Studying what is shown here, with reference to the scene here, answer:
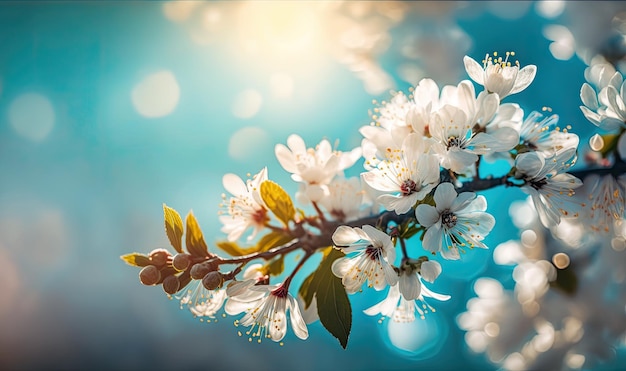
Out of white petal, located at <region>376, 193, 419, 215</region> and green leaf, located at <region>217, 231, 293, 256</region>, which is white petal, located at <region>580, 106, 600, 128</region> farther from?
green leaf, located at <region>217, 231, 293, 256</region>

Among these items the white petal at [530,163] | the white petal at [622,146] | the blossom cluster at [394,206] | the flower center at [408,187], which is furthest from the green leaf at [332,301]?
the white petal at [622,146]

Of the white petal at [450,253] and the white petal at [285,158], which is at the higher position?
the white petal at [285,158]

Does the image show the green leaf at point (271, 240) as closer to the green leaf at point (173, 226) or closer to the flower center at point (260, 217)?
the flower center at point (260, 217)

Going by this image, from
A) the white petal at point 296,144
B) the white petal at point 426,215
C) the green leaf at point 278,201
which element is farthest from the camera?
the white petal at point 296,144

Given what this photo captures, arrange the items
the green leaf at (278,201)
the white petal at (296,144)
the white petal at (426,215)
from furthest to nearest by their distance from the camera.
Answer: the white petal at (296,144), the green leaf at (278,201), the white petal at (426,215)

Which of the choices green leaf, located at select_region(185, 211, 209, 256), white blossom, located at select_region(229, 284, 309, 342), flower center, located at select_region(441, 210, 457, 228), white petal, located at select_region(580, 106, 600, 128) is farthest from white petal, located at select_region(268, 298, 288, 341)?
white petal, located at select_region(580, 106, 600, 128)

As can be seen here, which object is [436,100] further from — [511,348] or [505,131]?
[511,348]

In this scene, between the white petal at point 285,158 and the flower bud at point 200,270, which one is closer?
the flower bud at point 200,270

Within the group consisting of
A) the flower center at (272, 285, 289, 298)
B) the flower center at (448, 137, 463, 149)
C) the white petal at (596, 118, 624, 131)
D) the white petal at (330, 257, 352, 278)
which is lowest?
the white petal at (596, 118, 624, 131)
